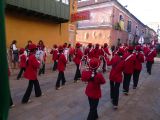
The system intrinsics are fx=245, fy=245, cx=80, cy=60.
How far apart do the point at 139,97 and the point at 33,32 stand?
10.6 meters

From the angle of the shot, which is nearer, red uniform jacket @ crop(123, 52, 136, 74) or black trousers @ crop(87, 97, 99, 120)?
black trousers @ crop(87, 97, 99, 120)

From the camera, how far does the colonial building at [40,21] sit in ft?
51.1

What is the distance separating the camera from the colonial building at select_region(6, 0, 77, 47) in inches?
613

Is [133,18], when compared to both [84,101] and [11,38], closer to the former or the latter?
[11,38]

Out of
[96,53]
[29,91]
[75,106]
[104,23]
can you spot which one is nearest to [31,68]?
[29,91]

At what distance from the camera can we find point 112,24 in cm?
3306

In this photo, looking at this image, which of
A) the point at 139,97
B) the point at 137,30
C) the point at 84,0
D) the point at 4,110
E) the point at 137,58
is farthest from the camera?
the point at 137,30

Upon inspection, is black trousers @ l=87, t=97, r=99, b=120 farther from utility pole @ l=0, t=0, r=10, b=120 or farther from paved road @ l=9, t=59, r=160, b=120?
utility pole @ l=0, t=0, r=10, b=120

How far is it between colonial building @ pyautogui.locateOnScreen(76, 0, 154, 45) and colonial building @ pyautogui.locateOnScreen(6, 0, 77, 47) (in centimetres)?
945

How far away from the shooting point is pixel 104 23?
33844 mm

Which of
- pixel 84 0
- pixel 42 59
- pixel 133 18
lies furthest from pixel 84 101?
pixel 133 18

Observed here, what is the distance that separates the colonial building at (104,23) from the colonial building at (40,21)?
9454 millimetres

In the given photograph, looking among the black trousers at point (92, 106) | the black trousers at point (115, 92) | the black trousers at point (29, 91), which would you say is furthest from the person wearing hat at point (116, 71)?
the black trousers at point (29, 91)

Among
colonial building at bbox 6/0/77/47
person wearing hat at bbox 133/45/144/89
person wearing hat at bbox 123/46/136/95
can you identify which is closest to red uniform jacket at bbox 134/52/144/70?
person wearing hat at bbox 133/45/144/89
